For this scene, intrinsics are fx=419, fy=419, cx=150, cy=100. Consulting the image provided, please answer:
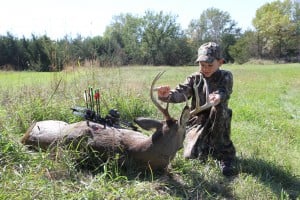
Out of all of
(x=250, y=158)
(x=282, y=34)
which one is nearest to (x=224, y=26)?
(x=282, y=34)

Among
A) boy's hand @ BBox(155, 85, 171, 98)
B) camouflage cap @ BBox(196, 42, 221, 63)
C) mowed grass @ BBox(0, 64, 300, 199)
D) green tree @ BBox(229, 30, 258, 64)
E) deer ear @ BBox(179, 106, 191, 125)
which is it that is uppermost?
green tree @ BBox(229, 30, 258, 64)

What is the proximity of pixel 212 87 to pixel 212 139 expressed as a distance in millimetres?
603

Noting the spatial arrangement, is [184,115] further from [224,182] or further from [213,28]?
[213,28]

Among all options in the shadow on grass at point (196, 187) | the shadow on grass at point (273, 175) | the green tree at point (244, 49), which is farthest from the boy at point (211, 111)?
the green tree at point (244, 49)

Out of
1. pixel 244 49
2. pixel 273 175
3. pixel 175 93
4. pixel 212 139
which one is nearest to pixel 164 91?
pixel 175 93

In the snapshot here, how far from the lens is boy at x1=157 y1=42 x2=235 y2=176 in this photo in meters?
4.64

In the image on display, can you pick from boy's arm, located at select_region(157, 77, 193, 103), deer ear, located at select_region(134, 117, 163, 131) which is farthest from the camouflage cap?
deer ear, located at select_region(134, 117, 163, 131)

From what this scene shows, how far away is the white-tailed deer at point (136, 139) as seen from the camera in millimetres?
4102

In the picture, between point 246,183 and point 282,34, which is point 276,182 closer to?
point 246,183

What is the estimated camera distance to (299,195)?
413 centimetres

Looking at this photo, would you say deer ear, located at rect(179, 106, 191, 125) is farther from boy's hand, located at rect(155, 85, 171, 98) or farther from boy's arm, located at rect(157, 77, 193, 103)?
boy's hand, located at rect(155, 85, 171, 98)

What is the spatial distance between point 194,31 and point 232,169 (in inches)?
2597

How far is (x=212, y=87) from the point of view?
4840 millimetres

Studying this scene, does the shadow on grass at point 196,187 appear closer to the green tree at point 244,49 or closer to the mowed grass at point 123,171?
the mowed grass at point 123,171
